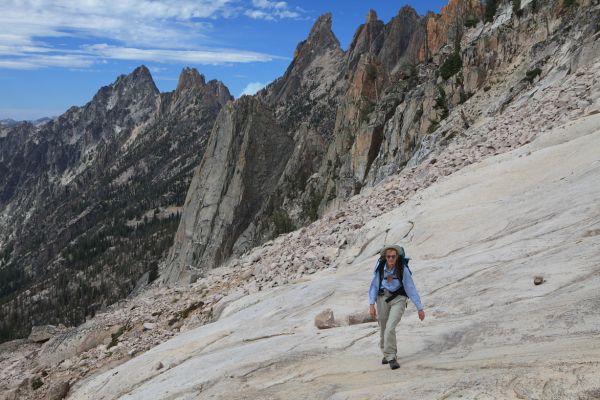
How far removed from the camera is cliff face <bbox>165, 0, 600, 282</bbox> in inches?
1893

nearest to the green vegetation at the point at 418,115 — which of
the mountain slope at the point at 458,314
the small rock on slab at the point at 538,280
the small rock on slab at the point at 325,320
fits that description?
the mountain slope at the point at 458,314

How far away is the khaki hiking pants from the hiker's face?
68 cm

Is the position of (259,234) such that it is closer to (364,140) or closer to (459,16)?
(364,140)

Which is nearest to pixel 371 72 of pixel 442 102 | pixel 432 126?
pixel 442 102

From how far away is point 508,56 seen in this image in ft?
160

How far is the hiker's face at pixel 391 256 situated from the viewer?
9555 mm

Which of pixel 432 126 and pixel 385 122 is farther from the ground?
pixel 385 122

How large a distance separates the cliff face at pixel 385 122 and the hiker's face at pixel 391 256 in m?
28.1

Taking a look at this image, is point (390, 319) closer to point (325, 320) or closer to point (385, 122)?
point (325, 320)

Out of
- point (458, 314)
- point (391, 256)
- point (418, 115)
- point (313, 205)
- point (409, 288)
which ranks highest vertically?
point (418, 115)

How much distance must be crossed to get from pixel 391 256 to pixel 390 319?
1254 millimetres

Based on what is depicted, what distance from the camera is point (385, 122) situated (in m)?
71.8

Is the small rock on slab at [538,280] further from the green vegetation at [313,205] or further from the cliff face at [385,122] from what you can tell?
the green vegetation at [313,205]

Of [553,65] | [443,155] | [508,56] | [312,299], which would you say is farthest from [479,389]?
[508,56]
